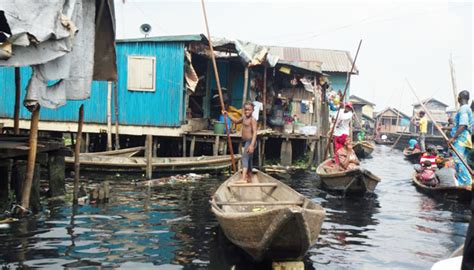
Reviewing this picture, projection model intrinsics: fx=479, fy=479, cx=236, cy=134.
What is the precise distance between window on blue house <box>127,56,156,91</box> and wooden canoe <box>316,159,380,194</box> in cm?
653

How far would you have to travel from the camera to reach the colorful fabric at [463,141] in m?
11.1

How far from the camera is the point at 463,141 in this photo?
11.5 m

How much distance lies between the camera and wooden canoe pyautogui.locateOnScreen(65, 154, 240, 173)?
1398cm

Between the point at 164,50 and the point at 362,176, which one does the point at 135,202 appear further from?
the point at 164,50

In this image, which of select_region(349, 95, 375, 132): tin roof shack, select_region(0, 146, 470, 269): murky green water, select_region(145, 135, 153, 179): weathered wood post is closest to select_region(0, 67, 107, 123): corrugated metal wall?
select_region(145, 135, 153, 179): weathered wood post

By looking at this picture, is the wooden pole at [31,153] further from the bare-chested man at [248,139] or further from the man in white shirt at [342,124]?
the man in white shirt at [342,124]

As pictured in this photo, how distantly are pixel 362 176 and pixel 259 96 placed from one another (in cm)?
883

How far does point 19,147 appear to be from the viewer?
7.04 metres

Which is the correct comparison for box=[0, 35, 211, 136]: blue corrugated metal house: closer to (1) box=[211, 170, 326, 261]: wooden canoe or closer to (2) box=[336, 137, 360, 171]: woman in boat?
(2) box=[336, 137, 360, 171]: woman in boat


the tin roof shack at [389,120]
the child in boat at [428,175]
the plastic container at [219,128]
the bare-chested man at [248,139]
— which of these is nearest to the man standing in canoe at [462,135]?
the child in boat at [428,175]

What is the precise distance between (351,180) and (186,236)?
5575mm

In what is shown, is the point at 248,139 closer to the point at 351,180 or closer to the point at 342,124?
the point at 351,180

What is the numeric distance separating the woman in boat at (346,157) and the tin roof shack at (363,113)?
2831cm

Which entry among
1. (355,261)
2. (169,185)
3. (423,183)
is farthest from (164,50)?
(355,261)
